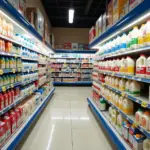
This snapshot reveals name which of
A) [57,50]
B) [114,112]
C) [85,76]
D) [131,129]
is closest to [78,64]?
[85,76]

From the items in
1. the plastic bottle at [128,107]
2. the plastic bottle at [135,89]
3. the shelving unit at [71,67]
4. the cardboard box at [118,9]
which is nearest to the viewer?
the plastic bottle at [135,89]

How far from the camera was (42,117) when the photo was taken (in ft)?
14.3

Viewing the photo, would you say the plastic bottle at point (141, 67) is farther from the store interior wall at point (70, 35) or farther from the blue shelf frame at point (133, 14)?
the store interior wall at point (70, 35)

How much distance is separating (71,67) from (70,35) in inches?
121

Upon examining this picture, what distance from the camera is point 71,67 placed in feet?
36.0

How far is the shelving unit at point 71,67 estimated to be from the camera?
35.6 ft

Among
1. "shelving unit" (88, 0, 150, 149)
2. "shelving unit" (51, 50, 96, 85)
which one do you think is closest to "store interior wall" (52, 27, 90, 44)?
"shelving unit" (51, 50, 96, 85)

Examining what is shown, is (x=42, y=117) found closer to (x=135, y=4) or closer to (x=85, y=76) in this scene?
(x=135, y=4)

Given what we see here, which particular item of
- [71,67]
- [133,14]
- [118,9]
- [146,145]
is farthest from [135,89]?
[71,67]

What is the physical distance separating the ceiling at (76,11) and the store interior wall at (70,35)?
1.26 feet

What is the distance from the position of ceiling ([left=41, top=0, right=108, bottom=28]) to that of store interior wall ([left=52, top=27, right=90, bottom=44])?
0.38 metres

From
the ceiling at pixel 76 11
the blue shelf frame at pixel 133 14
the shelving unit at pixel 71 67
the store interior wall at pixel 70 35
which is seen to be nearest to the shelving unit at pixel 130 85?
the blue shelf frame at pixel 133 14

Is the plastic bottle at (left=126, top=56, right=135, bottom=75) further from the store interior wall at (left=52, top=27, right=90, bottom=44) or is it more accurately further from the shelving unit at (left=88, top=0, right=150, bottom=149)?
the store interior wall at (left=52, top=27, right=90, bottom=44)

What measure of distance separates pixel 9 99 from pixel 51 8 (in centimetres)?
824
